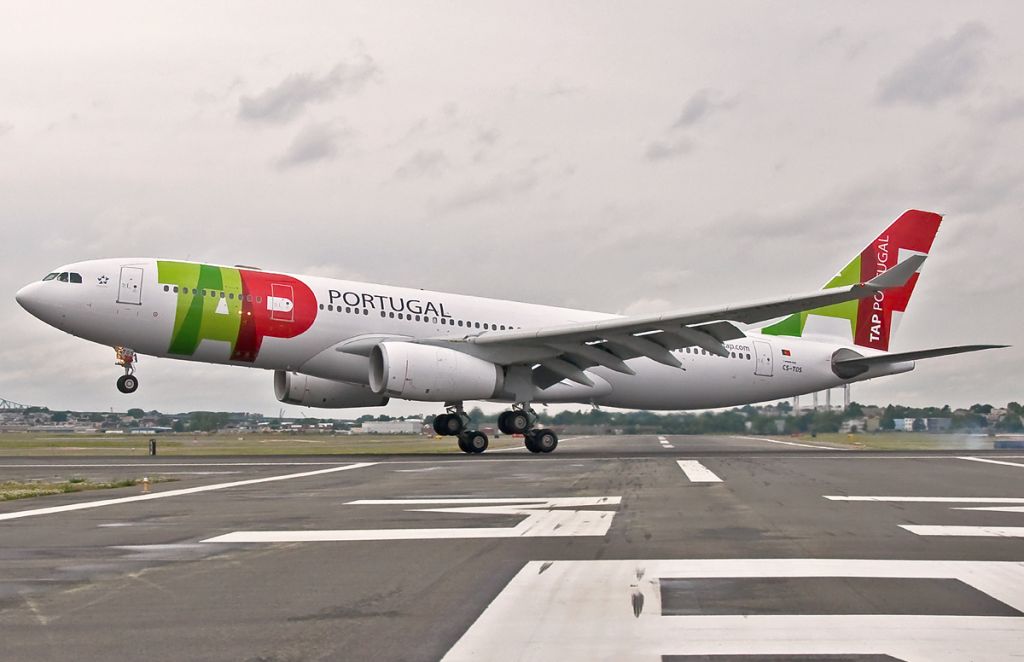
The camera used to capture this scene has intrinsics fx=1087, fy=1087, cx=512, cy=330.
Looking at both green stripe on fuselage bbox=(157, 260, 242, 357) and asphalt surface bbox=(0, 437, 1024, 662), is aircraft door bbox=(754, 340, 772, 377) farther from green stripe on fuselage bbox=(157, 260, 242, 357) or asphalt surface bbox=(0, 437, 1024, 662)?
asphalt surface bbox=(0, 437, 1024, 662)

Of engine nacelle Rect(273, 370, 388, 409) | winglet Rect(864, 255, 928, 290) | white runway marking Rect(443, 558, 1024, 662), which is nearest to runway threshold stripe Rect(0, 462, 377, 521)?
white runway marking Rect(443, 558, 1024, 662)

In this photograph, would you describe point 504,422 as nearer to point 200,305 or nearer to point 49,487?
point 200,305

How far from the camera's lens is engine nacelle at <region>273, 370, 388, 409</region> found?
34.4m

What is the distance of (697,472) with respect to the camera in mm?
20781

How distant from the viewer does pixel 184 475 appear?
70.6 ft

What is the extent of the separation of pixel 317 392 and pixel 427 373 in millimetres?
6629

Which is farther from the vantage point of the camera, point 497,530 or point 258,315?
point 258,315

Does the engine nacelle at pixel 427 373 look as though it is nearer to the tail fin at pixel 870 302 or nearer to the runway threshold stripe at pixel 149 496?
the runway threshold stripe at pixel 149 496

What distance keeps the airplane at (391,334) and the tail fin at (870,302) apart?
3.66m

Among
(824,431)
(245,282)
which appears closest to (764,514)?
(245,282)

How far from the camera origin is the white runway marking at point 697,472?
59.6 feet

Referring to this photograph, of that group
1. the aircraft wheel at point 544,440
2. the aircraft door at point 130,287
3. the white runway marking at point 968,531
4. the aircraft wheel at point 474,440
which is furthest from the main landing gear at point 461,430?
the white runway marking at point 968,531

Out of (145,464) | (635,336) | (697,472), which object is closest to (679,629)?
(697,472)

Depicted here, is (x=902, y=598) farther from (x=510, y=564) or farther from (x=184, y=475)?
(x=184, y=475)
